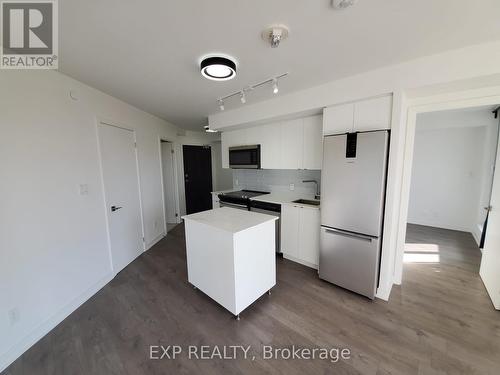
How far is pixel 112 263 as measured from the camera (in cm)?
262

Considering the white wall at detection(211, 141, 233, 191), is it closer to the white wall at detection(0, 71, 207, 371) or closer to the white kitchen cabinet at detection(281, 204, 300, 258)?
the white kitchen cabinet at detection(281, 204, 300, 258)

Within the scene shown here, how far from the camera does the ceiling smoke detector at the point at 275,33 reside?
131 centimetres

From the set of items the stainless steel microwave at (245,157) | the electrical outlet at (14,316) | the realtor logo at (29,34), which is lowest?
the electrical outlet at (14,316)

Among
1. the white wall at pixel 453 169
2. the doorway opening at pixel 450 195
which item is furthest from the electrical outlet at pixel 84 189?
the white wall at pixel 453 169

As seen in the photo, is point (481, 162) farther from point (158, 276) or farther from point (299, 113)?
point (158, 276)

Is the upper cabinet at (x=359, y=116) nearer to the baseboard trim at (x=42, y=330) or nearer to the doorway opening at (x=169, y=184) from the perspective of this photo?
the baseboard trim at (x=42, y=330)

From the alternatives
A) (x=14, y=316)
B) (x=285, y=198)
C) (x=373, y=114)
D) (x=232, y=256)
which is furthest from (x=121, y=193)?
(x=373, y=114)

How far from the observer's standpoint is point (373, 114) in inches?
79.7

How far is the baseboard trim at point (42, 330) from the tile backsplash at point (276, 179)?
288cm

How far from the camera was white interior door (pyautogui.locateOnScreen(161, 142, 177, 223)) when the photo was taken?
4.59m

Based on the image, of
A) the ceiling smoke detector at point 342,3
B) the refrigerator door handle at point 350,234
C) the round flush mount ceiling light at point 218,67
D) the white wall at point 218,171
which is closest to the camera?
the ceiling smoke detector at point 342,3

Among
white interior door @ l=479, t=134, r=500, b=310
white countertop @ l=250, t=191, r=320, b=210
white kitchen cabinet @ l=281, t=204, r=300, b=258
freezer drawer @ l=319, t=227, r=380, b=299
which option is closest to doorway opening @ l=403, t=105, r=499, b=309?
white interior door @ l=479, t=134, r=500, b=310

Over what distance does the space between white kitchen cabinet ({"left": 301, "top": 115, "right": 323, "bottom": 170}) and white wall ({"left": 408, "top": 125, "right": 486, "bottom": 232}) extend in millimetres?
2946

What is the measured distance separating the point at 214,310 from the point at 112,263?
161 cm
